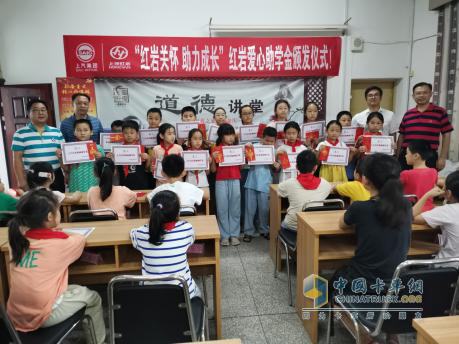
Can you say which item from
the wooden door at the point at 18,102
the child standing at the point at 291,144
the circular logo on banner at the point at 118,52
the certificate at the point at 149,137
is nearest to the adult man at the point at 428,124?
the child standing at the point at 291,144

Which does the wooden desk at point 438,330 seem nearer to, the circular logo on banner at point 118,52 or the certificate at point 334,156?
the certificate at point 334,156

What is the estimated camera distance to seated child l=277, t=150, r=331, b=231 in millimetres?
2699

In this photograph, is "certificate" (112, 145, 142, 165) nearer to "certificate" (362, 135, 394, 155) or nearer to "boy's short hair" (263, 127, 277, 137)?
"boy's short hair" (263, 127, 277, 137)

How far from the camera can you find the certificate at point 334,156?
3543 mm

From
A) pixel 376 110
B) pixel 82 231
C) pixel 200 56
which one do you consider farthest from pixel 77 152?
pixel 376 110

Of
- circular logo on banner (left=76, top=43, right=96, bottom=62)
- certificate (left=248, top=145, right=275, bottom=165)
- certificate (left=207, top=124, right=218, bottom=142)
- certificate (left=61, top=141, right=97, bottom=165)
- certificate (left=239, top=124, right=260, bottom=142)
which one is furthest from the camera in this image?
circular logo on banner (left=76, top=43, right=96, bottom=62)

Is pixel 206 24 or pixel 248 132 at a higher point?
pixel 206 24

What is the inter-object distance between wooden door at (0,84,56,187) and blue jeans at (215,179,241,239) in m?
3.22

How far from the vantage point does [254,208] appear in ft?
12.6

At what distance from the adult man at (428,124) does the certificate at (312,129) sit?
92 centimetres

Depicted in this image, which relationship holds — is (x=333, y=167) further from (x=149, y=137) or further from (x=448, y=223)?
(x=149, y=137)

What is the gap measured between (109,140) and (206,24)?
2.75 meters

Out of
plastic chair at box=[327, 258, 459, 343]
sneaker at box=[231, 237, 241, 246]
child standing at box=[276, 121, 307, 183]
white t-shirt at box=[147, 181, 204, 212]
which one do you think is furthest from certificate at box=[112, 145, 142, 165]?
plastic chair at box=[327, 258, 459, 343]

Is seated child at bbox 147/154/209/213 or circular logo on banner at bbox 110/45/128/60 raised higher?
circular logo on banner at bbox 110/45/128/60
